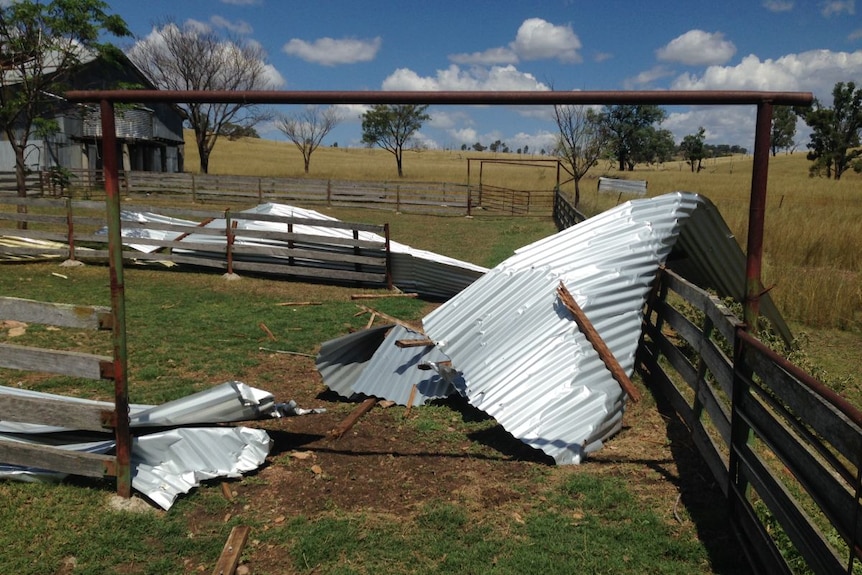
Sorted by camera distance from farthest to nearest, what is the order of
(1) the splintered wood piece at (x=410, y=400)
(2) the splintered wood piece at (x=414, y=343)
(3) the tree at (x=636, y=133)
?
1. (3) the tree at (x=636, y=133)
2. (2) the splintered wood piece at (x=414, y=343)
3. (1) the splintered wood piece at (x=410, y=400)

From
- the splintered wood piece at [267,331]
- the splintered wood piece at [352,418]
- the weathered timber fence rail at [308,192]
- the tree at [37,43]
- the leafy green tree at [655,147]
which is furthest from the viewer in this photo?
the leafy green tree at [655,147]

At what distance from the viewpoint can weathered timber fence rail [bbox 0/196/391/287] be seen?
38.8 feet

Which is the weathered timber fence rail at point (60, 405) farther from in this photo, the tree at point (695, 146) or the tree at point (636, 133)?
the tree at point (695, 146)

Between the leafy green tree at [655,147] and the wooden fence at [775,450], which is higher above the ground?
the leafy green tree at [655,147]

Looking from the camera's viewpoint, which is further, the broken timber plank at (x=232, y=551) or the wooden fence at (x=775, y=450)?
the broken timber plank at (x=232, y=551)

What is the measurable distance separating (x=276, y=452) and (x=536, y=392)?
2027mm

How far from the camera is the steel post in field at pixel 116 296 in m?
3.85

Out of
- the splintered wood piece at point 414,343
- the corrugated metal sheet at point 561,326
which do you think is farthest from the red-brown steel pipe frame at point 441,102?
the splintered wood piece at point 414,343

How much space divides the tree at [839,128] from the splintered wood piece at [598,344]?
176ft

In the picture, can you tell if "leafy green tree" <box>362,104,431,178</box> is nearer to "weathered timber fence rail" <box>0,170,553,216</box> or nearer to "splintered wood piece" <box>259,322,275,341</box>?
"weathered timber fence rail" <box>0,170,553,216</box>

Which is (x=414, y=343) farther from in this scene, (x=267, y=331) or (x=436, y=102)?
(x=267, y=331)

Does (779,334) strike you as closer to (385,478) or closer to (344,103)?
(385,478)

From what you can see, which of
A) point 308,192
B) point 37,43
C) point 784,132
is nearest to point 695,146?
point 784,132

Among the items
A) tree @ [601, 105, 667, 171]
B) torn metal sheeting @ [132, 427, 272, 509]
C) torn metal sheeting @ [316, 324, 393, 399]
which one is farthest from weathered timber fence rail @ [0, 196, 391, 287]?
tree @ [601, 105, 667, 171]
